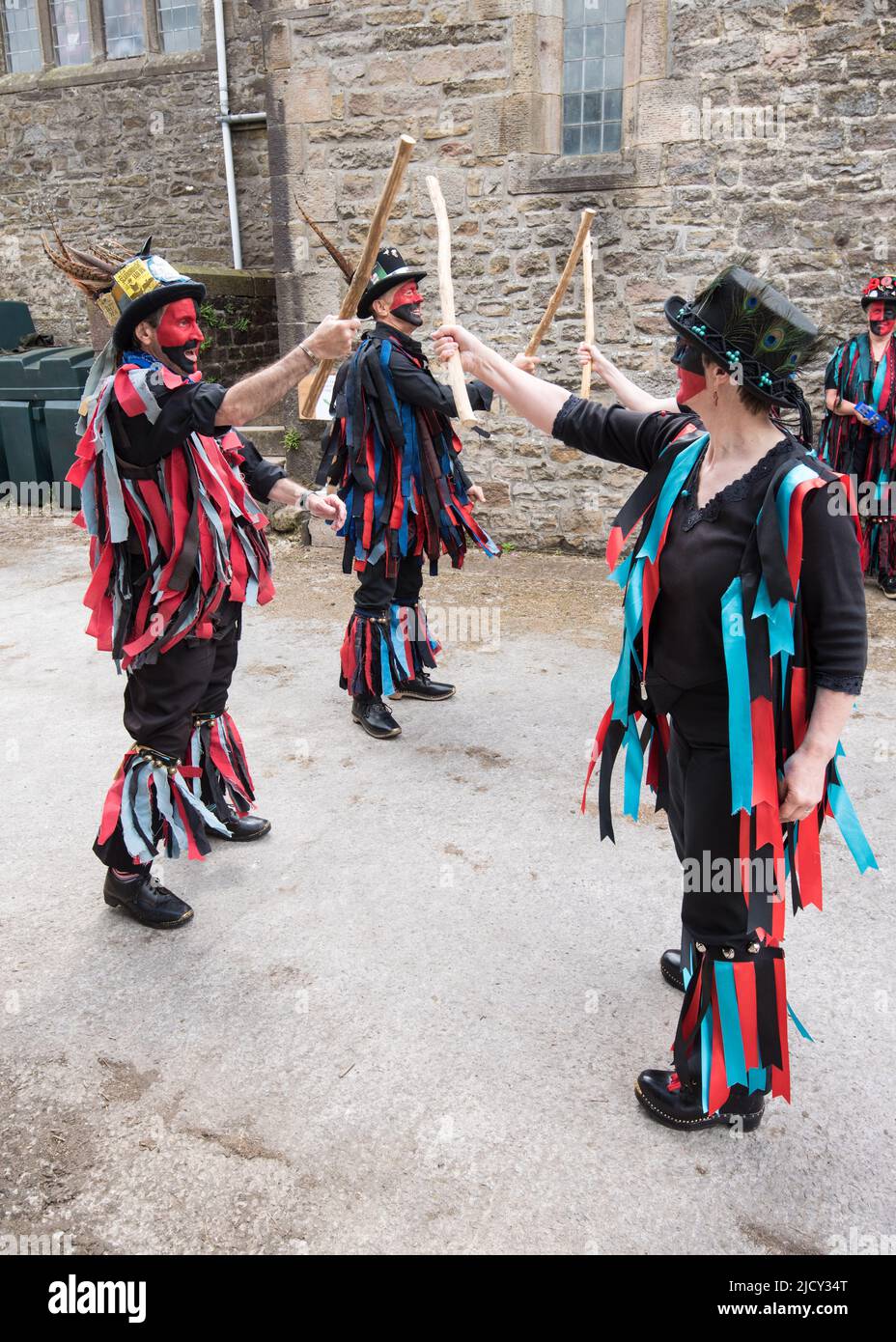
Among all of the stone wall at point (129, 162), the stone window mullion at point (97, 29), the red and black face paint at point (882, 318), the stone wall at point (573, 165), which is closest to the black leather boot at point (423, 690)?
the stone wall at point (573, 165)

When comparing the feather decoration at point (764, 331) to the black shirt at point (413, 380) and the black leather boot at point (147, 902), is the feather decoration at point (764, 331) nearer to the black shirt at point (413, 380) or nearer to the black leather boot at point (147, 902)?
the black leather boot at point (147, 902)

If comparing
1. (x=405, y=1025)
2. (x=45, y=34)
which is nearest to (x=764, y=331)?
(x=405, y=1025)

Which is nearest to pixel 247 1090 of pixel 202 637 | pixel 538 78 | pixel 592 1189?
pixel 592 1189

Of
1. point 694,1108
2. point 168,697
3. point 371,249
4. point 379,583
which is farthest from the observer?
point 379,583

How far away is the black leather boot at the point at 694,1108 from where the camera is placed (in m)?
2.36

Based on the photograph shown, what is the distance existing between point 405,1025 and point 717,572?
1489 mm

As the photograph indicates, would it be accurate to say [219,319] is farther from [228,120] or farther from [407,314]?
[407,314]

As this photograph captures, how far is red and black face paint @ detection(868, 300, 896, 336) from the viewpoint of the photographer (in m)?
6.49

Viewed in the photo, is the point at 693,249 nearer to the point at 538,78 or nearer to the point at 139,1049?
the point at 538,78

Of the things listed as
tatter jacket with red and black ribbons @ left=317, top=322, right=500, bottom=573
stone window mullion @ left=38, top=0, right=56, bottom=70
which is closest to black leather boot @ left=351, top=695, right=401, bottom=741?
tatter jacket with red and black ribbons @ left=317, top=322, right=500, bottom=573

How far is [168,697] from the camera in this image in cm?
318

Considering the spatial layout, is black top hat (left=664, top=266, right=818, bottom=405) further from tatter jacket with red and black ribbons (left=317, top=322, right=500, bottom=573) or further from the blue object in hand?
the blue object in hand

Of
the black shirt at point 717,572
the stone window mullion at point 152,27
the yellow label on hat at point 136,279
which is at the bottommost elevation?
the black shirt at point 717,572

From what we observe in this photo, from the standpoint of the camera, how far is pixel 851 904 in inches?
130
